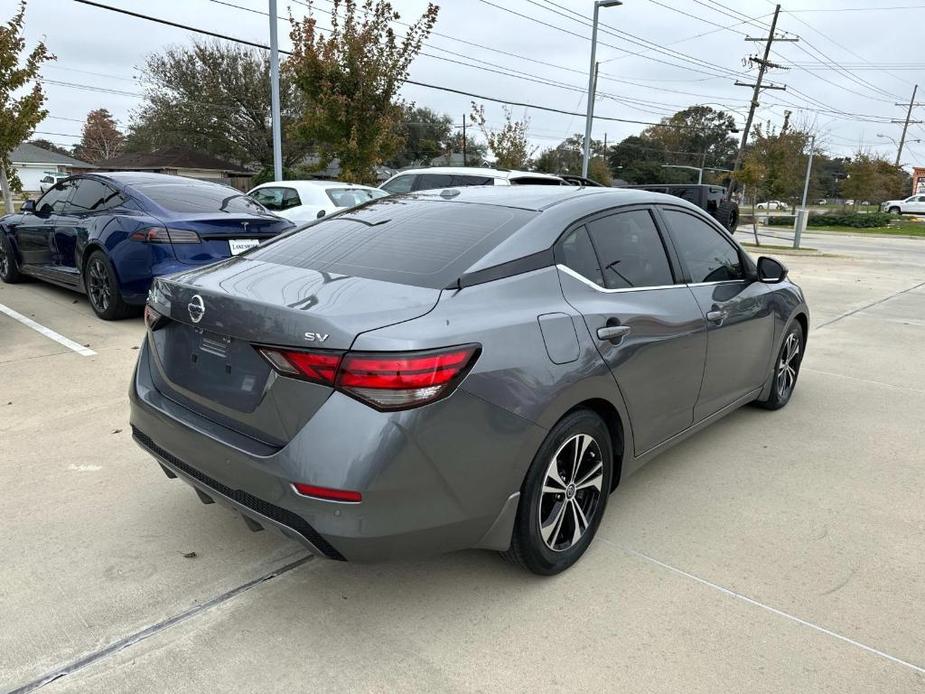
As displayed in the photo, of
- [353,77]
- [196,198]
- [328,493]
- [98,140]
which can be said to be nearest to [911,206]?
[353,77]

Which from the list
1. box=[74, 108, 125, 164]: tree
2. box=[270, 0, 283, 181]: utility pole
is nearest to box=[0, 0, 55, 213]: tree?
box=[270, 0, 283, 181]: utility pole

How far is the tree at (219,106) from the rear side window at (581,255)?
44.8 m

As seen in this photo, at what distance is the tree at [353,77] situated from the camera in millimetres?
16344

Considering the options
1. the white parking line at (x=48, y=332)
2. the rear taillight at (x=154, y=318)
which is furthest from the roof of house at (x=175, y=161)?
the rear taillight at (x=154, y=318)

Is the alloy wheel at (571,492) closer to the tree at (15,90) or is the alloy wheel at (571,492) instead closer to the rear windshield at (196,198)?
the rear windshield at (196,198)

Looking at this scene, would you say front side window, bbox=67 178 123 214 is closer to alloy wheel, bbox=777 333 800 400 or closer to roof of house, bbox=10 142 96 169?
alloy wheel, bbox=777 333 800 400

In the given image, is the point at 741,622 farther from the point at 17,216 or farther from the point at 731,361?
the point at 17,216

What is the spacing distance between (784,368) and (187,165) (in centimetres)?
4864

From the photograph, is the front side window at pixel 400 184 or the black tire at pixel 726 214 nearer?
the front side window at pixel 400 184

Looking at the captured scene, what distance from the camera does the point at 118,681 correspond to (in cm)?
216

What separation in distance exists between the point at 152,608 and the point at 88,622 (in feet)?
0.68

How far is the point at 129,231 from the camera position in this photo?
6359 mm

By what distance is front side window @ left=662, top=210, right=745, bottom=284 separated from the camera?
361 centimetres

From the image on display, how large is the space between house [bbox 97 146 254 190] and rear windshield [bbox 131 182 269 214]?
40.8 meters
